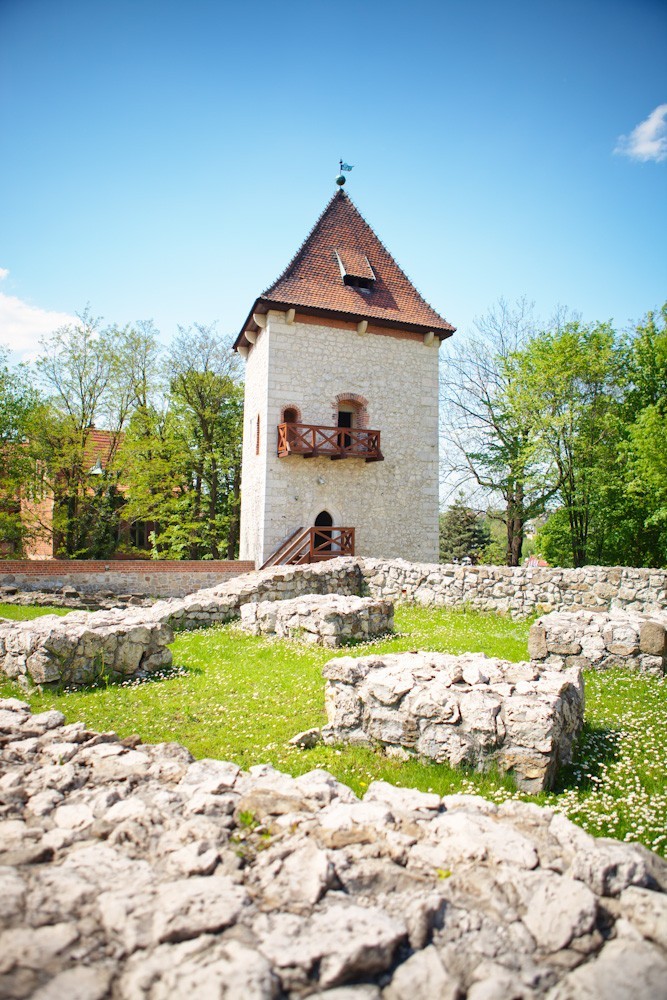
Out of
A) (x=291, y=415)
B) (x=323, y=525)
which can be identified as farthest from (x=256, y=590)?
(x=291, y=415)

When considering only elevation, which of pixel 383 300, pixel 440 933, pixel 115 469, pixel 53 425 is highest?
pixel 383 300

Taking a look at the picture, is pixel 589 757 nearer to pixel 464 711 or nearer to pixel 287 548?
pixel 464 711

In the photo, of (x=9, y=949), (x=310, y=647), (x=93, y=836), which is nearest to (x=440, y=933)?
(x=9, y=949)

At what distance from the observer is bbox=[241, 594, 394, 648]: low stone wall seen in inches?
371

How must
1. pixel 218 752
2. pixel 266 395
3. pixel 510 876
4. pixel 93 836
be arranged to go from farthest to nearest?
1. pixel 266 395
2. pixel 218 752
3. pixel 93 836
4. pixel 510 876

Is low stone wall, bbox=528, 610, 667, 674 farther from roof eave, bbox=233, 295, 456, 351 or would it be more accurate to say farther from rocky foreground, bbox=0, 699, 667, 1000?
roof eave, bbox=233, 295, 456, 351

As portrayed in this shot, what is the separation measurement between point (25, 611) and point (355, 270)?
14443 mm

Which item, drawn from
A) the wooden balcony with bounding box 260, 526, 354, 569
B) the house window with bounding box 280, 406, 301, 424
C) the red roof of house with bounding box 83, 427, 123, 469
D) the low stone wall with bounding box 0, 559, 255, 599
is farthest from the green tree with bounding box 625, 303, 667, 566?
the red roof of house with bounding box 83, 427, 123, 469

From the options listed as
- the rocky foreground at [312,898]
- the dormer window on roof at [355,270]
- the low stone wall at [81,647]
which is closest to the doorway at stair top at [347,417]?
the dormer window on roof at [355,270]

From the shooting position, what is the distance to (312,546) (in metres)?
17.6

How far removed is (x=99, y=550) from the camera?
21.9m

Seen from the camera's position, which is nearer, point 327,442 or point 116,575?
point 116,575

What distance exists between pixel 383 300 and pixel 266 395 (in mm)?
5343

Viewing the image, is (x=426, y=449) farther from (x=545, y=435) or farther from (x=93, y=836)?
(x=93, y=836)
